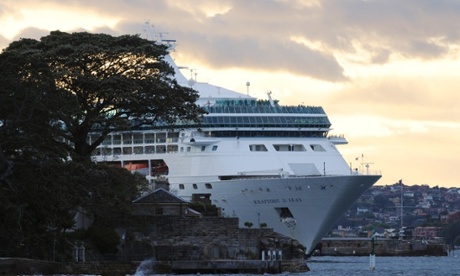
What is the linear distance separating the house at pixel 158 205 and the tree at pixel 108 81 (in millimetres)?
4171

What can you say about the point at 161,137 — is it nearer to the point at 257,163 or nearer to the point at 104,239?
the point at 257,163

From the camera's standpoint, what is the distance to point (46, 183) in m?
66.8

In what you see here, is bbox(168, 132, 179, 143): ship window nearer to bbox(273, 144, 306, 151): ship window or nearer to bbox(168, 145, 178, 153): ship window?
bbox(168, 145, 178, 153): ship window

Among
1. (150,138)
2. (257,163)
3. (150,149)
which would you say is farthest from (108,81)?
(150,138)

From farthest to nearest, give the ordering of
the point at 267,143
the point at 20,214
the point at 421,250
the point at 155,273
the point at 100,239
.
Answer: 1. the point at 421,250
2. the point at 267,143
3. the point at 100,239
4. the point at 155,273
5. the point at 20,214

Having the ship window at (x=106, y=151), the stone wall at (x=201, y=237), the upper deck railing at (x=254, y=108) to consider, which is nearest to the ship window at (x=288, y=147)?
the upper deck railing at (x=254, y=108)

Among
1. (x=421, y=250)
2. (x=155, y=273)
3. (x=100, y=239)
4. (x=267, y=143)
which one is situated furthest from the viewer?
(x=421, y=250)

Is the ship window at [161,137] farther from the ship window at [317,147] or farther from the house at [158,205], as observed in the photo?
the house at [158,205]

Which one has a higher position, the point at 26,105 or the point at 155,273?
the point at 26,105

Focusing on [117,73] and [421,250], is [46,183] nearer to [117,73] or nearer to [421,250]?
[117,73]

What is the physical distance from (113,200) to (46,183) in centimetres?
881

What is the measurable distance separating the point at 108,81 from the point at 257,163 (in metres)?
32.9

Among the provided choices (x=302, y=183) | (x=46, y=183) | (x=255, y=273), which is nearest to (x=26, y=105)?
(x=46, y=183)

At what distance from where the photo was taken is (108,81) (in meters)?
79.8
